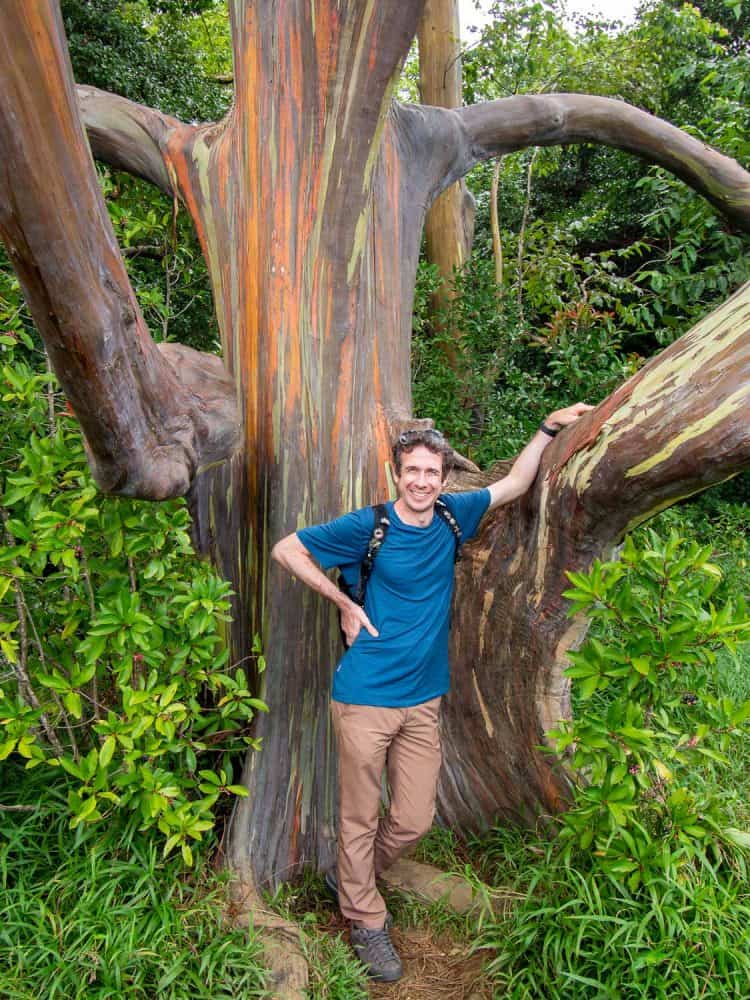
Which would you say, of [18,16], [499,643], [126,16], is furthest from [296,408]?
[126,16]

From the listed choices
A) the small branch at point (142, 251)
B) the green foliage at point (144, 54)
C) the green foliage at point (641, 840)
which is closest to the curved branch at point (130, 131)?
the small branch at point (142, 251)

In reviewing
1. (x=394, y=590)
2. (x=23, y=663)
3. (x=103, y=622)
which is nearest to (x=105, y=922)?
(x=23, y=663)

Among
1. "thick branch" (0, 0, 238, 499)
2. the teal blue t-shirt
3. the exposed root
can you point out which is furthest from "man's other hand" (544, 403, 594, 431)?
the exposed root

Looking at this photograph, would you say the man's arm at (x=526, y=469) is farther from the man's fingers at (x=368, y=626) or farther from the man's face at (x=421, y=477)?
the man's fingers at (x=368, y=626)

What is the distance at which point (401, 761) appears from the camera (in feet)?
9.77

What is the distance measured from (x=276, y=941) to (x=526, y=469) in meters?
1.95

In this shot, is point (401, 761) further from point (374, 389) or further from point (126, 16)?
point (126, 16)

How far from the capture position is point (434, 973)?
292 cm

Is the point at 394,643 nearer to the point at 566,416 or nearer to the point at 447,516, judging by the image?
the point at 447,516

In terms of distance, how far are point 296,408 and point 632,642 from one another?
154 centimetres

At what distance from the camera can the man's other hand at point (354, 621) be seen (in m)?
2.79

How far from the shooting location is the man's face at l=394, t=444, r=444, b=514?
8.93ft

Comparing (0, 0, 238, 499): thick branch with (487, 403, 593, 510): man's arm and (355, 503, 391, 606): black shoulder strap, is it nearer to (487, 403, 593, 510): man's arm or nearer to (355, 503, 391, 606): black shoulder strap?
(355, 503, 391, 606): black shoulder strap

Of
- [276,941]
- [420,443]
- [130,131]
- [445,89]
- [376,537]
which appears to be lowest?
[276,941]
